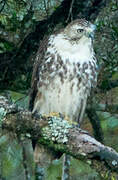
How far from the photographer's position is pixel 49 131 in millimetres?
3365

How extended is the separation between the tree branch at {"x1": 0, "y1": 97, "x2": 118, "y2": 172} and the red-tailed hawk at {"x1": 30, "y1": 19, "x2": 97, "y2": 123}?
4.77 feet

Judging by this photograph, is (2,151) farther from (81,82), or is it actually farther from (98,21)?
(98,21)

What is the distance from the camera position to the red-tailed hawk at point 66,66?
16.1 ft

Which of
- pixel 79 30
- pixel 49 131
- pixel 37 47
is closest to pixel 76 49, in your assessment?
pixel 79 30

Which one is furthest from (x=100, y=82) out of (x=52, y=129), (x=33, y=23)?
(x=52, y=129)

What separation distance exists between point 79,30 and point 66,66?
367 millimetres

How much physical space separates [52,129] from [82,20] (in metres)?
1.73

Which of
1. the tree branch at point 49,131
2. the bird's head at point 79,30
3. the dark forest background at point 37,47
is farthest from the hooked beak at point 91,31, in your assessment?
the tree branch at point 49,131

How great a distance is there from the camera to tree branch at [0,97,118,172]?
10.5 ft

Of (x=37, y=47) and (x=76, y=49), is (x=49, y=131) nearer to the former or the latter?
(x=76, y=49)

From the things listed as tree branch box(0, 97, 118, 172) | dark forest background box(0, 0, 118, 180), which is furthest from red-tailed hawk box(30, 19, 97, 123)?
tree branch box(0, 97, 118, 172)

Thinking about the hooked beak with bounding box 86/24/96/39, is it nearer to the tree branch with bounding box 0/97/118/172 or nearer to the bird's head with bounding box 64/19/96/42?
the bird's head with bounding box 64/19/96/42

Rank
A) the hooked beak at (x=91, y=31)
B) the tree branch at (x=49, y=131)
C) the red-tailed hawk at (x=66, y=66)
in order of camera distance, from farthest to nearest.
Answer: the red-tailed hawk at (x=66, y=66), the hooked beak at (x=91, y=31), the tree branch at (x=49, y=131)

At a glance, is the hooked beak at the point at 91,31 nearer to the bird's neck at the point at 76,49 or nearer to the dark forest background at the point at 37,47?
the bird's neck at the point at 76,49
